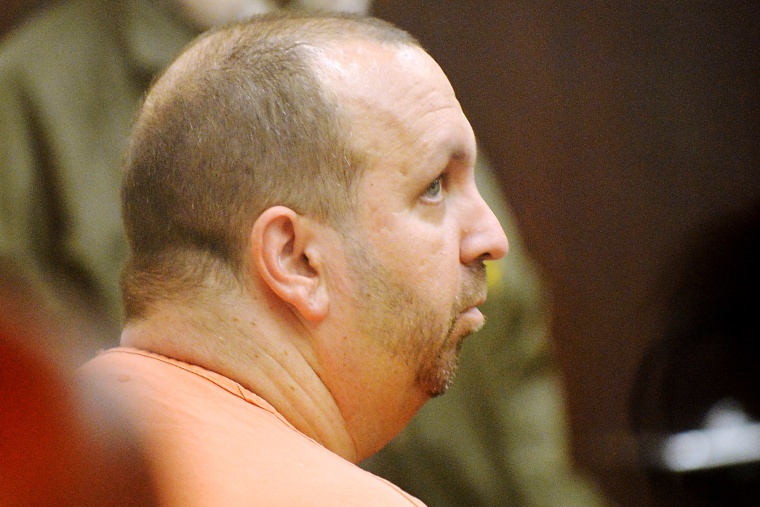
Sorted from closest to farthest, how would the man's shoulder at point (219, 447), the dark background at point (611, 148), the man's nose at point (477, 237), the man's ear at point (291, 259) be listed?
the man's shoulder at point (219, 447), the man's ear at point (291, 259), the man's nose at point (477, 237), the dark background at point (611, 148)

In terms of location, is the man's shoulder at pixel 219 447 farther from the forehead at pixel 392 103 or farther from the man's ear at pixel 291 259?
the forehead at pixel 392 103

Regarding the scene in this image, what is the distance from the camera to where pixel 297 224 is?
2.42 feet

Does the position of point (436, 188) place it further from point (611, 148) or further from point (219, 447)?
point (611, 148)

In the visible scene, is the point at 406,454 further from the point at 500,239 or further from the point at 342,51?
the point at 342,51

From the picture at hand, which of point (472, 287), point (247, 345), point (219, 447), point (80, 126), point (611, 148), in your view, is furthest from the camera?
point (611, 148)

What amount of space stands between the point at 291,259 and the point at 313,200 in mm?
52

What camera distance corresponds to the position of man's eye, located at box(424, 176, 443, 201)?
2.62ft

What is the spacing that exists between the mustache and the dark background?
46cm

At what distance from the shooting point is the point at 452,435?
1.37 m

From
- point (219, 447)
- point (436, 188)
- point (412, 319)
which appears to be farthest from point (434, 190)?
point (219, 447)

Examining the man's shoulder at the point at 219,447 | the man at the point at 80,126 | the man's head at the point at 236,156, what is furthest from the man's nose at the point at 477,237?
the man at the point at 80,126

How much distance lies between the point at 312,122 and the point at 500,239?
21 centimetres

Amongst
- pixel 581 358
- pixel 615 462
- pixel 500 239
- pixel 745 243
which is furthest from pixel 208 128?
pixel 745 243

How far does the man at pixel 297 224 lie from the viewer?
0.74 meters
